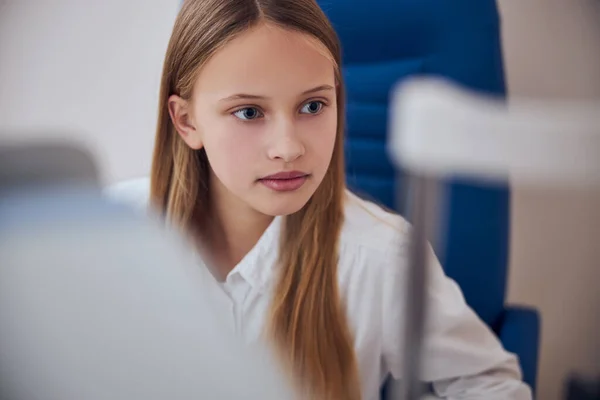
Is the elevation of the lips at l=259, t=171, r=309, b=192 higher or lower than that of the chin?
higher

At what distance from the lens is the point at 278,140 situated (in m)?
0.59

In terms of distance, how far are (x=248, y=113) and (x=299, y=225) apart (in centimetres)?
10

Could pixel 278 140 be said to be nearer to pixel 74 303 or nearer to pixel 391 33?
pixel 391 33

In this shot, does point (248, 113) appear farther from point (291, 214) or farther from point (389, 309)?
point (389, 309)

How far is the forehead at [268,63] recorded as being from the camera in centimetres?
58

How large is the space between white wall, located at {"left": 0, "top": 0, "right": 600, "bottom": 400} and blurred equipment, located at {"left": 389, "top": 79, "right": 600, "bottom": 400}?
2cm

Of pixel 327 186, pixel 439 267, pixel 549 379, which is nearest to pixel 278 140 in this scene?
pixel 327 186

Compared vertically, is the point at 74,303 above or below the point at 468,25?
below

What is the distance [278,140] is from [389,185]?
92 millimetres

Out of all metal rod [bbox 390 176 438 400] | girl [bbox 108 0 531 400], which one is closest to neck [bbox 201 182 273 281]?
girl [bbox 108 0 531 400]

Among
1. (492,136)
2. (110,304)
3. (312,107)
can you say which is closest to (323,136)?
(312,107)

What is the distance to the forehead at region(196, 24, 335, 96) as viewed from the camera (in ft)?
1.89

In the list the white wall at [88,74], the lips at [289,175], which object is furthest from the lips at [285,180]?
the white wall at [88,74]

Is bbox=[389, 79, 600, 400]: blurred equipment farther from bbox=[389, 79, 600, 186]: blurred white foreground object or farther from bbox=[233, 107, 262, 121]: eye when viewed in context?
bbox=[233, 107, 262, 121]: eye
